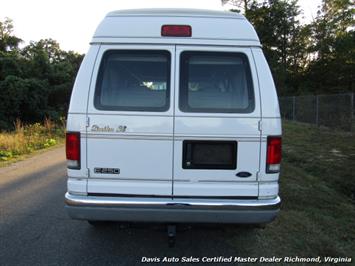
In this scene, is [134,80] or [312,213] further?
[312,213]

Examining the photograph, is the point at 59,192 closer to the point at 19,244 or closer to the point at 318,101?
the point at 19,244

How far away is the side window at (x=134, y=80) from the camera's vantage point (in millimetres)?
3680

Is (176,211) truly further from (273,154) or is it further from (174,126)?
(273,154)

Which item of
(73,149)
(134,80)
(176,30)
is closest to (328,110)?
(176,30)

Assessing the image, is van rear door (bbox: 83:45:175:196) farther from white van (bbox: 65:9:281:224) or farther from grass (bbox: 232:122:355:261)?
grass (bbox: 232:122:355:261)

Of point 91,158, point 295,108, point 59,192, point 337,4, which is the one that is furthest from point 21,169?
point 337,4

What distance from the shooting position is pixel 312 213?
18.1ft

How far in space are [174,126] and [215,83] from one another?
625 mm

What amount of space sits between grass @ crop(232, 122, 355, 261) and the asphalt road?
270 millimetres

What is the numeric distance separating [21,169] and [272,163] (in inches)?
284

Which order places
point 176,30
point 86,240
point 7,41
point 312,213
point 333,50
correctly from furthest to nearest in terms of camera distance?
1. point 7,41
2. point 333,50
3. point 312,213
4. point 86,240
5. point 176,30

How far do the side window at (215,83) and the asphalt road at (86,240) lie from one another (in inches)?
50.0

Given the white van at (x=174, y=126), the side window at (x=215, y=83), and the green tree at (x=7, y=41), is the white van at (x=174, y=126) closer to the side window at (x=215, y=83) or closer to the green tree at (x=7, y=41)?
the side window at (x=215, y=83)

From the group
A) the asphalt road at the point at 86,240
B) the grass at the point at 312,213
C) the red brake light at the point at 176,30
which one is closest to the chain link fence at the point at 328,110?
the grass at the point at 312,213
